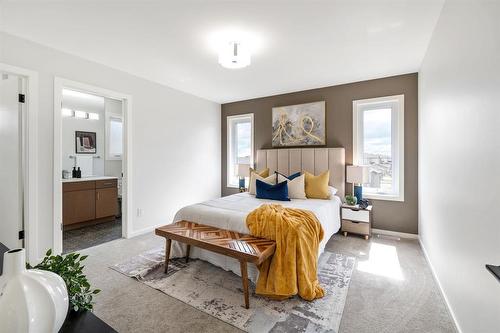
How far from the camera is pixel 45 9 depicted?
2.00 metres

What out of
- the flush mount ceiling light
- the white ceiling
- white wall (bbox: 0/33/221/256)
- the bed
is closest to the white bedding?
the bed

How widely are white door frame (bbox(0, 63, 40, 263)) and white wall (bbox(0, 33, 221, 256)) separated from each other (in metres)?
0.05

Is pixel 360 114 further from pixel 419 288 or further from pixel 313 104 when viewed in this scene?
pixel 419 288

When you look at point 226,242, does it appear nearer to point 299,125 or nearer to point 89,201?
point 299,125

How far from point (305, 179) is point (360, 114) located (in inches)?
57.3

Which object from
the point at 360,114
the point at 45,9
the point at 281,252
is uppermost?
the point at 45,9

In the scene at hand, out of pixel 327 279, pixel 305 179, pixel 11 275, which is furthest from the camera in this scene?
pixel 305 179

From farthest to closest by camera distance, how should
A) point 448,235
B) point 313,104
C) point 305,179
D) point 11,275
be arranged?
point 313,104, point 305,179, point 448,235, point 11,275

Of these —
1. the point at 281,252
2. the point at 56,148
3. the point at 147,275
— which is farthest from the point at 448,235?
the point at 56,148

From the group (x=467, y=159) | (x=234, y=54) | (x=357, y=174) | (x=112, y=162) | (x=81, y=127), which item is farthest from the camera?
(x=112, y=162)

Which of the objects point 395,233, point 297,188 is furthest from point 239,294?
point 395,233

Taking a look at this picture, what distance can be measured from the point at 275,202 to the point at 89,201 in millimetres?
3362

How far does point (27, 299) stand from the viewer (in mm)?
705

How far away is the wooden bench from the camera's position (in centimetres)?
184
